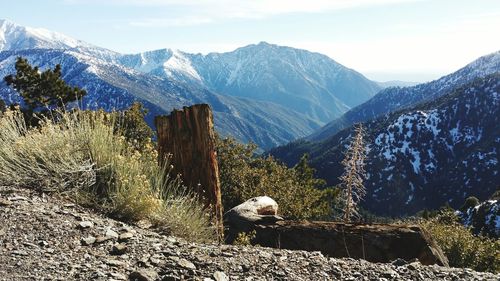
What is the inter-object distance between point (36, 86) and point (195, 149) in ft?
105

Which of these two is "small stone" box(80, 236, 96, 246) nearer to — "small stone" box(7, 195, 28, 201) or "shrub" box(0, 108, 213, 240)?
"shrub" box(0, 108, 213, 240)

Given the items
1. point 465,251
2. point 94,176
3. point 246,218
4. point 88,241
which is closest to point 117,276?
point 88,241

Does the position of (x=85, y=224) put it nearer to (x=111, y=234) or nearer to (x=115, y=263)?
(x=111, y=234)

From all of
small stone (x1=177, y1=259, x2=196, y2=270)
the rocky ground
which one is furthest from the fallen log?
small stone (x1=177, y1=259, x2=196, y2=270)

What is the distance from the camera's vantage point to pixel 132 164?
7.95 m

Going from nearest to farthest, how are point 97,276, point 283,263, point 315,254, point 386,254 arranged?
point 97,276
point 283,263
point 315,254
point 386,254

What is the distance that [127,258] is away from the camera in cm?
527

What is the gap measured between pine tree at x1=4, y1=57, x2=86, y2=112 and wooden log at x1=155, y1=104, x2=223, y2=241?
1118 inches

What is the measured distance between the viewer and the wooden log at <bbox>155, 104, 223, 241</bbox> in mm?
10180

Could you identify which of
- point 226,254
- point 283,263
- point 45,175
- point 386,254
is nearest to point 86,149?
point 45,175

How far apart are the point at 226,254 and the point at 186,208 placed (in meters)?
2.25

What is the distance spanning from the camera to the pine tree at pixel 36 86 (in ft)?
118

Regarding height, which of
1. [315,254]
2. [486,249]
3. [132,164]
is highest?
[132,164]

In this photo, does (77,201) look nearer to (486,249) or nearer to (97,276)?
(97,276)
